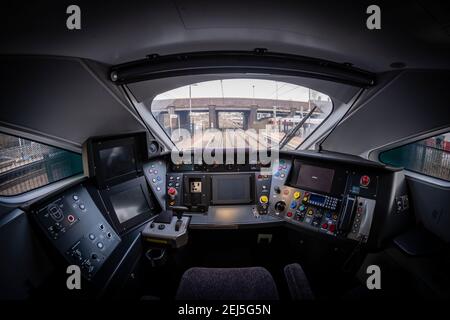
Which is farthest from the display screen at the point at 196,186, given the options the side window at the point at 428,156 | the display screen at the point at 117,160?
the side window at the point at 428,156

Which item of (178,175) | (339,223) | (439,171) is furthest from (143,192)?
(439,171)

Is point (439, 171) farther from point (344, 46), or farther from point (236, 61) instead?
point (236, 61)

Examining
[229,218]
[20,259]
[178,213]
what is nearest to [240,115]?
[229,218]

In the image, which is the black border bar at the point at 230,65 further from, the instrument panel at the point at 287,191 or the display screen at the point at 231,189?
the display screen at the point at 231,189

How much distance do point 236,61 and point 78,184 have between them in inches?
76.0

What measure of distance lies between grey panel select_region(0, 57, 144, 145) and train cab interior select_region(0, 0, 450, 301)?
1 cm

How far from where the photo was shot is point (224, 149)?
9.68ft

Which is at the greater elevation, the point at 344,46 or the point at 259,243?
the point at 344,46

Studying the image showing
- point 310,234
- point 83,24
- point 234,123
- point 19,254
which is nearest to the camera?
point 83,24

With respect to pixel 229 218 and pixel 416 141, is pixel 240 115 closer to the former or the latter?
pixel 229 218

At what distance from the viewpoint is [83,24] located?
3.68ft

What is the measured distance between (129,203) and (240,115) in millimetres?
2023

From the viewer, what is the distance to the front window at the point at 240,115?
8.75 ft

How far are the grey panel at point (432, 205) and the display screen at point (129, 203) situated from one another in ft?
10.3
